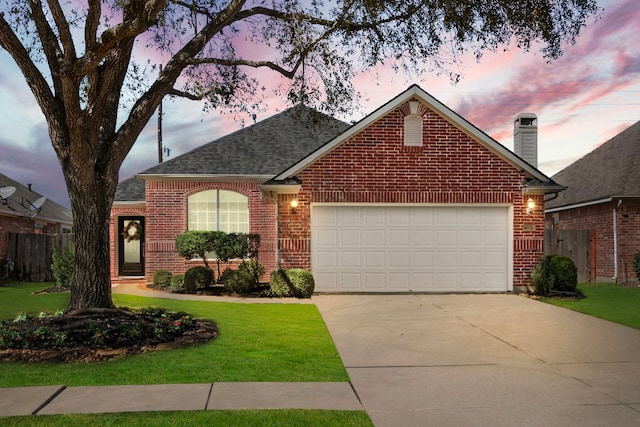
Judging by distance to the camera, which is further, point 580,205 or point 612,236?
point 580,205

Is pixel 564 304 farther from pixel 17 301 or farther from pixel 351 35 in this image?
pixel 17 301

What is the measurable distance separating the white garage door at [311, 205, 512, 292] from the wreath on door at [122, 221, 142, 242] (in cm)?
962

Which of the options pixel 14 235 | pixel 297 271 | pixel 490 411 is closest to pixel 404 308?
pixel 297 271

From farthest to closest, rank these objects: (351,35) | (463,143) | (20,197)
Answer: (20,197)
(463,143)
(351,35)

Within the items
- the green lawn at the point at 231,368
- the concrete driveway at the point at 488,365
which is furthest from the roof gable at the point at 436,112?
the green lawn at the point at 231,368

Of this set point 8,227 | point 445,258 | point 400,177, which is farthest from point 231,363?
point 8,227

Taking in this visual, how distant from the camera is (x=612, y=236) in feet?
62.3

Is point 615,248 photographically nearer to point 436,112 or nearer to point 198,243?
point 436,112

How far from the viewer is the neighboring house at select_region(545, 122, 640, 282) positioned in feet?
61.3

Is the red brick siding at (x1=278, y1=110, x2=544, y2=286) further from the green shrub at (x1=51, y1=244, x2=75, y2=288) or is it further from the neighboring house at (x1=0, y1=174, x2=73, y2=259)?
the neighboring house at (x1=0, y1=174, x2=73, y2=259)

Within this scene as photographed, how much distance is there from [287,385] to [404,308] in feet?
21.7

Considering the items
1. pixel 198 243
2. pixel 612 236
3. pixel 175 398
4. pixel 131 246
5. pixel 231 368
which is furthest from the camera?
pixel 131 246

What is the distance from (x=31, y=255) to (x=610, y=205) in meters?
21.3

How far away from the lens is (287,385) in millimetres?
6035
